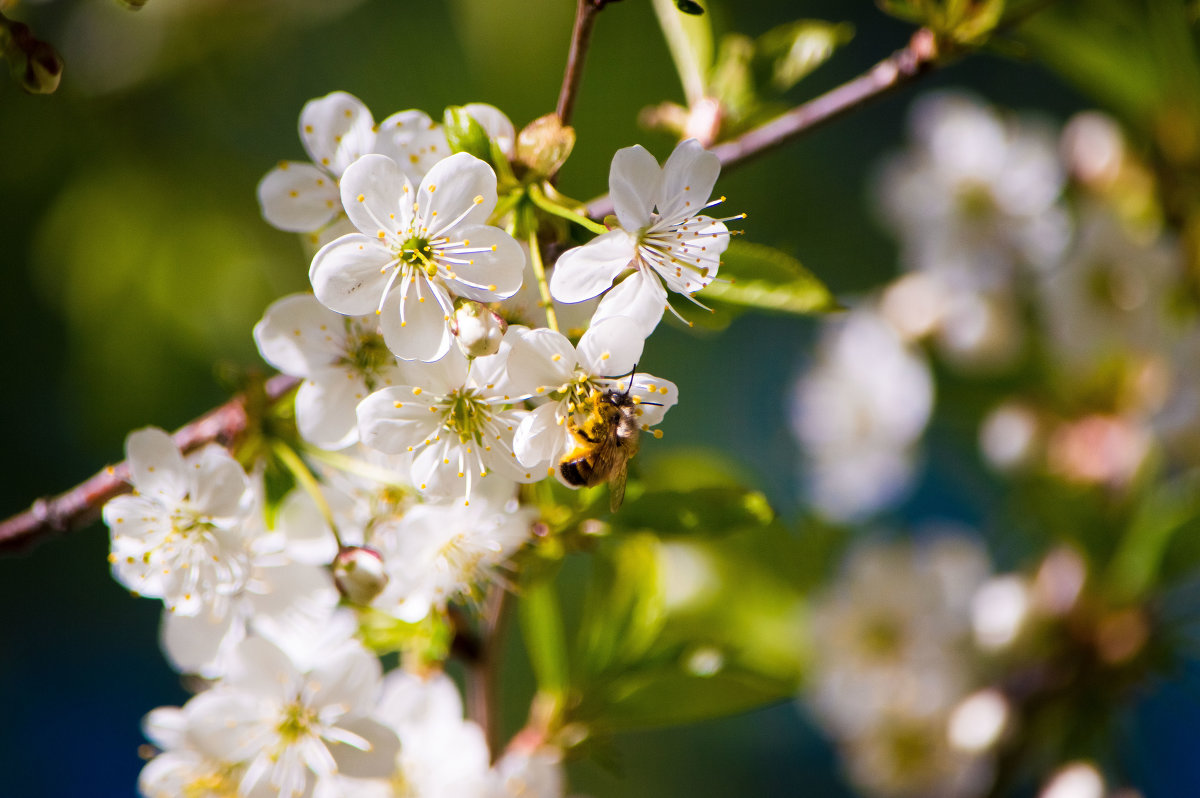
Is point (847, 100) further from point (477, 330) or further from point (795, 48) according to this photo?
point (477, 330)

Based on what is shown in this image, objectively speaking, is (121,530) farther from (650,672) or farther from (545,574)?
(650,672)

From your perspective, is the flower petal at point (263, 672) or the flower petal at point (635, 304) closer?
the flower petal at point (635, 304)

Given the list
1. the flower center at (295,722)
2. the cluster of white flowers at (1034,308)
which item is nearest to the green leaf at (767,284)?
the flower center at (295,722)

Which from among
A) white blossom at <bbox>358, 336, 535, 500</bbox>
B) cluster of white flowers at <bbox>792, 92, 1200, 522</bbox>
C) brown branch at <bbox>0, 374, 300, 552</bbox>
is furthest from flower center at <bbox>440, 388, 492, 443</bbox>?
cluster of white flowers at <bbox>792, 92, 1200, 522</bbox>

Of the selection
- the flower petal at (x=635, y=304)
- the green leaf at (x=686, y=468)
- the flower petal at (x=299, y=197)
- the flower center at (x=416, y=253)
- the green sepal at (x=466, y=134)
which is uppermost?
the green leaf at (x=686, y=468)

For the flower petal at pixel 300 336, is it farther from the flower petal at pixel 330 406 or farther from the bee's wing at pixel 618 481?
the bee's wing at pixel 618 481

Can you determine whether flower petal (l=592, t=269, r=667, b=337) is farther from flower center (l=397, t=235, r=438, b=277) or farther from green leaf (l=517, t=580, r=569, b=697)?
green leaf (l=517, t=580, r=569, b=697)

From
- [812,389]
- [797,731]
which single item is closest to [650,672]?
[812,389]
